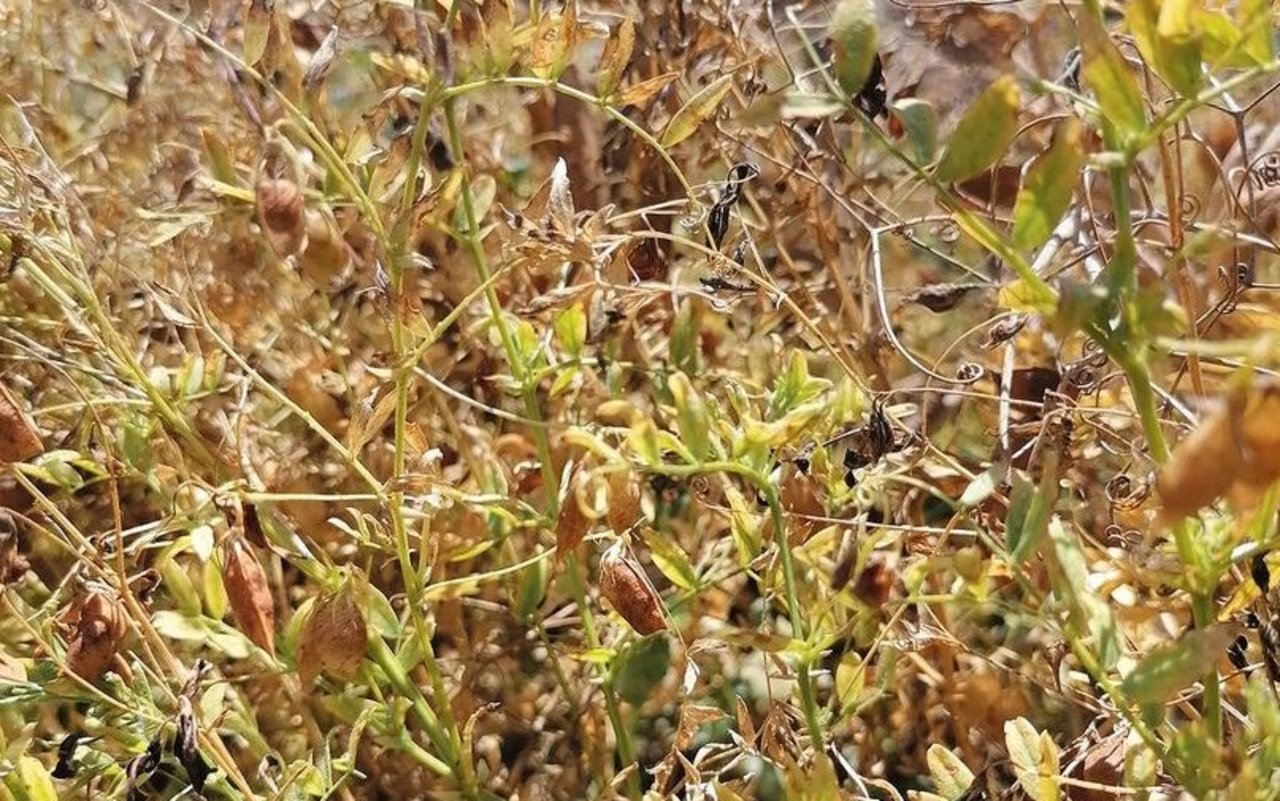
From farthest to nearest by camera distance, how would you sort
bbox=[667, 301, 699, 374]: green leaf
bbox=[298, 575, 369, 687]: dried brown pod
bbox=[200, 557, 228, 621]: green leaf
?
bbox=[667, 301, 699, 374]: green leaf, bbox=[200, 557, 228, 621]: green leaf, bbox=[298, 575, 369, 687]: dried brown pod

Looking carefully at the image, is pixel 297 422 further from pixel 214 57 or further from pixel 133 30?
pixel 133 30

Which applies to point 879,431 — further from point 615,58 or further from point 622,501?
point 615,58

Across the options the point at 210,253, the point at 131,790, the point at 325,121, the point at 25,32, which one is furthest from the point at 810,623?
the point at 25,32

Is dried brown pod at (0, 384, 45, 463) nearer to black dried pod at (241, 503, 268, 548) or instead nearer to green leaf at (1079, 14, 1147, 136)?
black dried pod at (241, 503, 268, 548)

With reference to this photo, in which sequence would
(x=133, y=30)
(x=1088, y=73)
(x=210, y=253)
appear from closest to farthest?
(x=1088, y=73), (x=210, y=253), (x=133, y=30)

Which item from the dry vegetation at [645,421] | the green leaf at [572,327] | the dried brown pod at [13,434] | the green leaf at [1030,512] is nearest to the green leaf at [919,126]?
the dry vegetation at [645,421]

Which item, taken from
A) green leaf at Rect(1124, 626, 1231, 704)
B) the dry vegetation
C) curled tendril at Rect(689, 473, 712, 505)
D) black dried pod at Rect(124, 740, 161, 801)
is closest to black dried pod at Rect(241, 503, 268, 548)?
the dry vegetation
